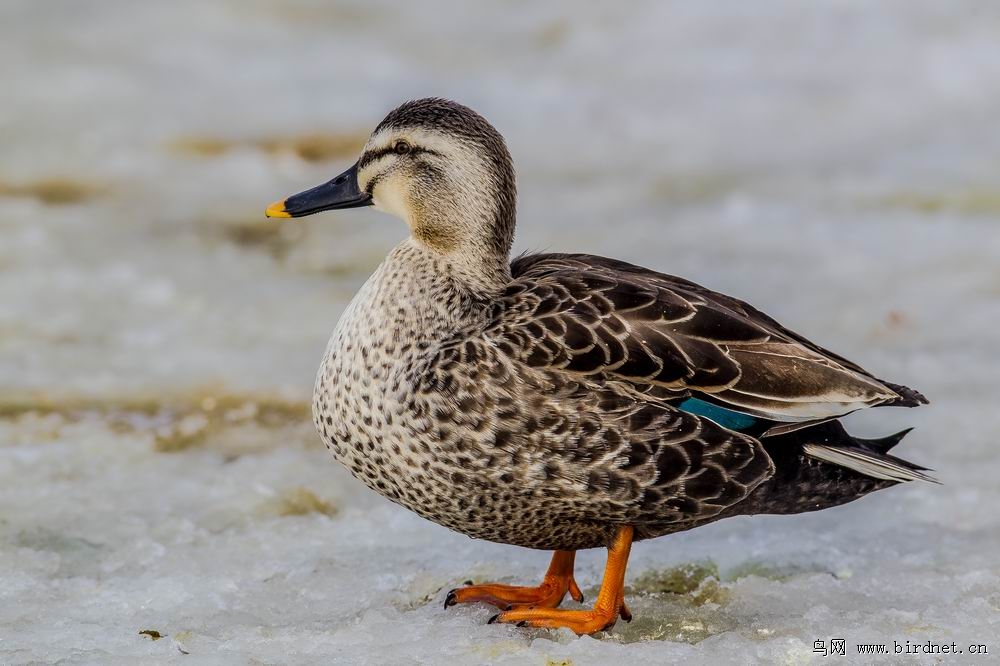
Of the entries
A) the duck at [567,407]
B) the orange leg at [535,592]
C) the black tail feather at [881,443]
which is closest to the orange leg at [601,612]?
the duck at [567,407]

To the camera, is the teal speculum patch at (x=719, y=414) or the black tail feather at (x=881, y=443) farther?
the black tail feather at (x=881, y=443)

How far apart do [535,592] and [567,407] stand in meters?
0.68

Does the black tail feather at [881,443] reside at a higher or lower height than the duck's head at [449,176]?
lower

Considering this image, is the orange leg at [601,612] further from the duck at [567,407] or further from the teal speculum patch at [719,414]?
the teal speculum patch at [719,414]

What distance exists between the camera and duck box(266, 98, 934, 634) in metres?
3.58

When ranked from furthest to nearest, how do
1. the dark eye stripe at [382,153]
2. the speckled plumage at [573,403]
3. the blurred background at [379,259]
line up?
1. the dark eye stripe at [382,153]
2. the blurred background at [379,259]
3. the speckled plumage at [573,403]

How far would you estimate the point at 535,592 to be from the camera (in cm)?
396

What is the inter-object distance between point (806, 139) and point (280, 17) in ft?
13.1

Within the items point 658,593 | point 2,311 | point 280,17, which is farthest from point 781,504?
point 280,17

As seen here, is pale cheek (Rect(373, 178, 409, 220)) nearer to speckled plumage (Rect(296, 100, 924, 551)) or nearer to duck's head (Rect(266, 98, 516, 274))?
duck's head (Rect(266, 98, 516, 274))

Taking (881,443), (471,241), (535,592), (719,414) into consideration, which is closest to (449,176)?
(471,241)

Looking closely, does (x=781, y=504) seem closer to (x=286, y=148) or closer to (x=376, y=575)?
(x=376, y=575)

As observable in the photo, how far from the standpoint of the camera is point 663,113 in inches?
340

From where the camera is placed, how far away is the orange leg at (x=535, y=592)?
12.7 feet
